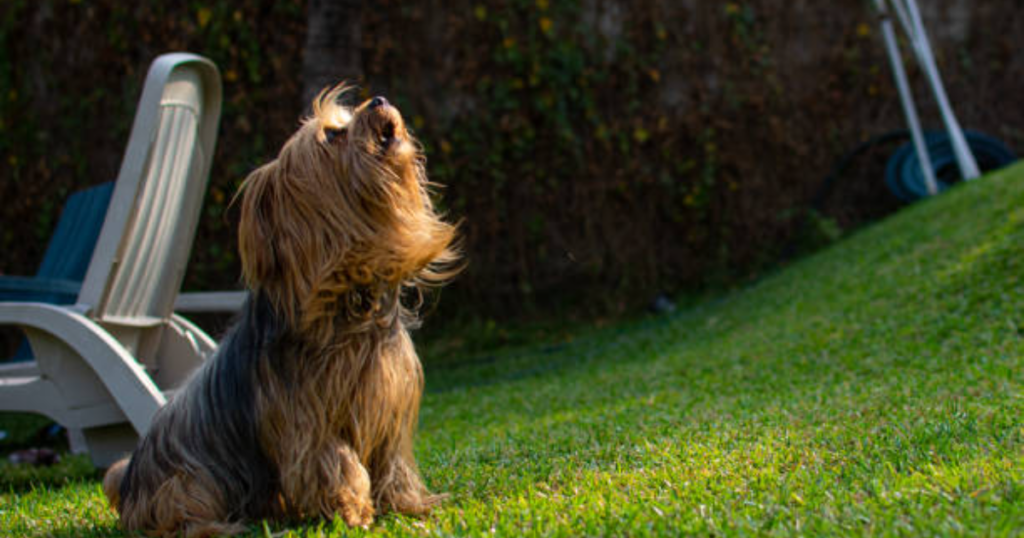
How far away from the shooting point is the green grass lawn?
2.46 metres

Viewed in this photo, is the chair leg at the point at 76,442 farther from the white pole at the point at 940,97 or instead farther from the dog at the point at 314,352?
the white pole at the point at 940,97

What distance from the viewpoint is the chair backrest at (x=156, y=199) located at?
408cm

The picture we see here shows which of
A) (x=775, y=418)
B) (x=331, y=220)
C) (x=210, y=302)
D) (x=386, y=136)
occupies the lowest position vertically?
(x=775, y=418)

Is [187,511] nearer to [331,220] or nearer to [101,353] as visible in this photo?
[331,220]

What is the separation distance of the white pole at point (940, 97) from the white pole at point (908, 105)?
23 centimetres

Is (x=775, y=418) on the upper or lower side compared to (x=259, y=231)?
lower

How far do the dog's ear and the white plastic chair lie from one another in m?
1.43

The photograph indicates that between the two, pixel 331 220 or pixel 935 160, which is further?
pixel 935 160

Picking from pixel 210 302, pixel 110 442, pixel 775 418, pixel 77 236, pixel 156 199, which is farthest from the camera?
pixel 77 236

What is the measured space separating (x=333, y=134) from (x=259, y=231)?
362 mm

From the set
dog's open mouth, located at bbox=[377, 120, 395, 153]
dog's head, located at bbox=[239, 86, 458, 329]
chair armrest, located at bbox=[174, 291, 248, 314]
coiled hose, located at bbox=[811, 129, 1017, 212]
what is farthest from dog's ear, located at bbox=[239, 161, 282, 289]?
coiled hose, located at bbox=[811, 129, 1017, 212]

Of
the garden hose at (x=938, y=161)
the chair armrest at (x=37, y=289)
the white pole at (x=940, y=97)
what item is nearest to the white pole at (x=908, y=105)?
the garden hose at (x=938, y=161)

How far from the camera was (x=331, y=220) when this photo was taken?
2.68m

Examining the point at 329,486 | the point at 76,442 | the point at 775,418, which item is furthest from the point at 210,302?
the point at 775,418
